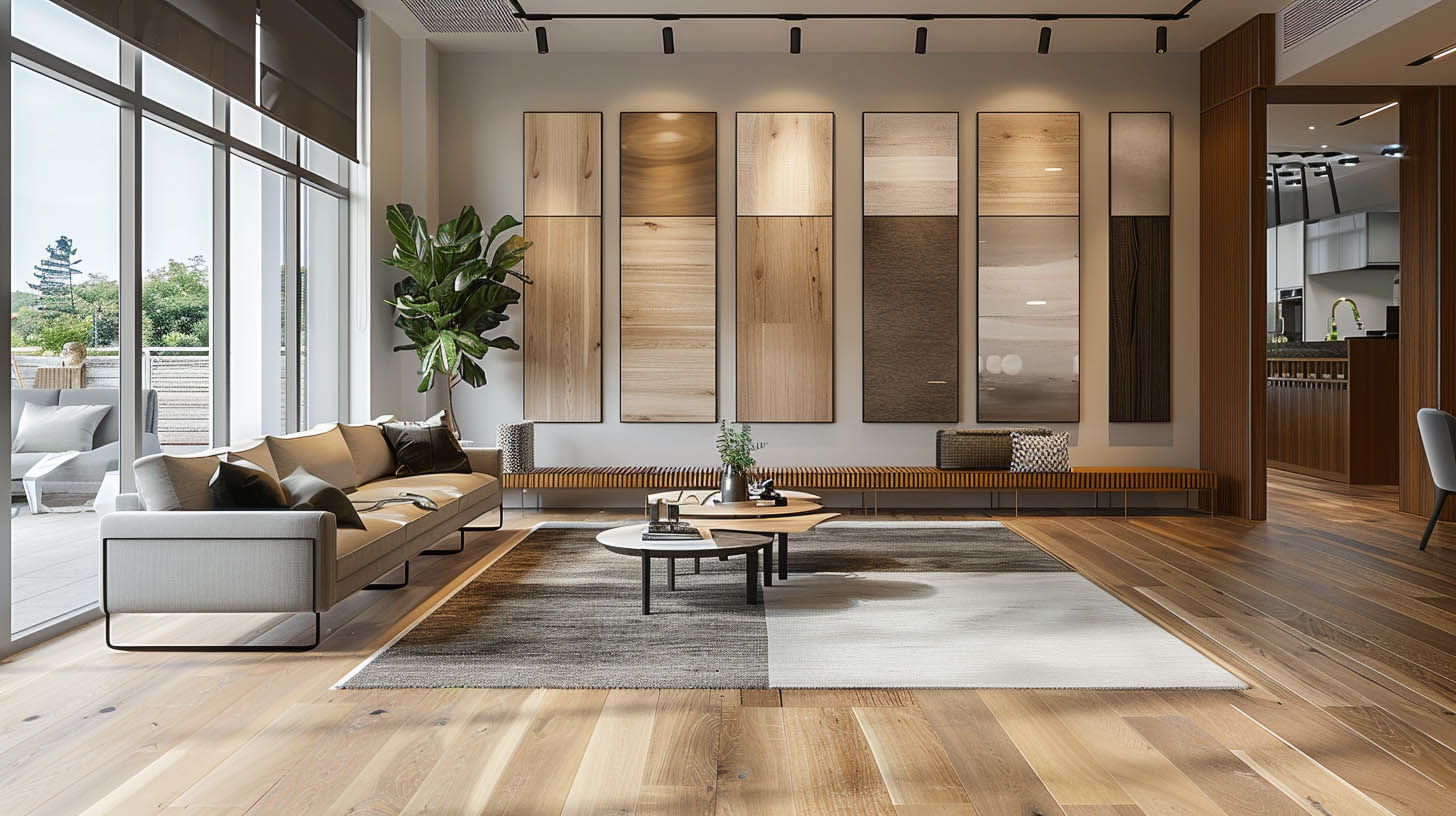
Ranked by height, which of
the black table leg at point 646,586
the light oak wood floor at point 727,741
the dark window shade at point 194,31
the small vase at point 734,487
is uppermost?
the dark window shade at point 194,31

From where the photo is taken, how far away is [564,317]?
8.05m

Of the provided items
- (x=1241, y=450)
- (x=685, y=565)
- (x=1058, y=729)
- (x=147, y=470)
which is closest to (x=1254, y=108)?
(x=1241, y=450)

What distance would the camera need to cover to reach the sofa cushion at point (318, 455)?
16.5ft

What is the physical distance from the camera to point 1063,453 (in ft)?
25.2

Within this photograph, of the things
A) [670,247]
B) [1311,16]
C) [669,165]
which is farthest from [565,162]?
[1311,16]

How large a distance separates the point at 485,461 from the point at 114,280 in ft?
8.56

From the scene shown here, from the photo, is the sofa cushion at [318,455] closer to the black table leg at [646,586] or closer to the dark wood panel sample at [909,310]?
the black table leg at [646,586]

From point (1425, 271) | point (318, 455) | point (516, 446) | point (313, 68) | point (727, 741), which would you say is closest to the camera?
→ point (727, 741)

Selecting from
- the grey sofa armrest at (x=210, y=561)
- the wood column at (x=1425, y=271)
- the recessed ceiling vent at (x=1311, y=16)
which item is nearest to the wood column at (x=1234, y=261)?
the recessed ceiling vent at (x=1311, y=16)

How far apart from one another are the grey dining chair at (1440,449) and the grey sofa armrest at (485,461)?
5.72m

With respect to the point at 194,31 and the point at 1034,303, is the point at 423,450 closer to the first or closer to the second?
the point at 194,31

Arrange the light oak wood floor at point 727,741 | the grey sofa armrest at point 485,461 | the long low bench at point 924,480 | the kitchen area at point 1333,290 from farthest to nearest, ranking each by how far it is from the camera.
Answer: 1. the kitchen area at point 1333,290
2. the long low bench at point 924,480
3. the grey sofa armrest at point 485,461
4. the light oak wood floor at point 727,741

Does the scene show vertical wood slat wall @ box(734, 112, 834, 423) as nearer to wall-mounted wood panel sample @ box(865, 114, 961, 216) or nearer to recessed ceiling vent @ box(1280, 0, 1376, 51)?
wall-mounted wood panel sample @ box(865, 114, 961, 216)

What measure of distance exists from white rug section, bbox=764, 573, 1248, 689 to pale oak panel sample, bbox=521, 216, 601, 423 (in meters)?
3.35
